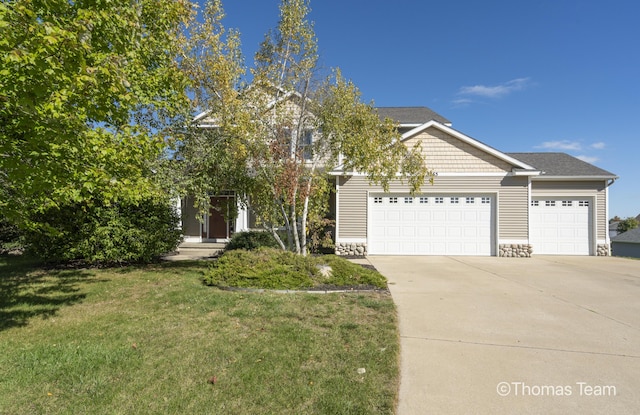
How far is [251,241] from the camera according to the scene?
11539mm

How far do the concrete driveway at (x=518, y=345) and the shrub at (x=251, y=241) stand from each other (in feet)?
16.6

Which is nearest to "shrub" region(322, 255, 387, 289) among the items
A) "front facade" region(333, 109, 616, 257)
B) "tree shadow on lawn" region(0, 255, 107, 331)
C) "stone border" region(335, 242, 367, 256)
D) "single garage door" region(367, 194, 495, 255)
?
"tree shadow on lawn" region(0, 255, 107, 331)

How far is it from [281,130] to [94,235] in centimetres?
564

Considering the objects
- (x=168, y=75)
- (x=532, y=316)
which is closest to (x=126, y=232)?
(x=168, y=75)

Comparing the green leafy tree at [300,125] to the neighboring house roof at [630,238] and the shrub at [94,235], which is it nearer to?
the shrub at [94,235]

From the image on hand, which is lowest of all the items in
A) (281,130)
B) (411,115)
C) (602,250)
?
(602,250)

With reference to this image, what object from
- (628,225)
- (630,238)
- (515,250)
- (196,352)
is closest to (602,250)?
(515,250)

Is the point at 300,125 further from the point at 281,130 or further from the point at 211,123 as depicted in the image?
the point at 211,123

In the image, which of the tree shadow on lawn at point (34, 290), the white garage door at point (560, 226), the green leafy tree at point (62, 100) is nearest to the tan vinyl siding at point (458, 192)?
the white garage door at point (560, 226)

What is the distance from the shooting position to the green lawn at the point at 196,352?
9.83 ft

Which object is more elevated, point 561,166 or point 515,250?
point 561,166

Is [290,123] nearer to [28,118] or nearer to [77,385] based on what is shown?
[28,118]

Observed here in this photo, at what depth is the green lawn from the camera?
300cm

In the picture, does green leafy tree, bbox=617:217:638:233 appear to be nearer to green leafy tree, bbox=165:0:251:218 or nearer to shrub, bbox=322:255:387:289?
shrub, bbox=322:255:387:289
